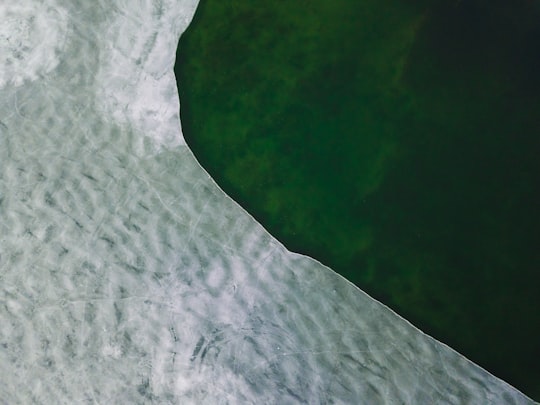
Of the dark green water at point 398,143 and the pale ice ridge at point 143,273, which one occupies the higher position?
the dark green water at point 398,143

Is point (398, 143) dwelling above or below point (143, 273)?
above

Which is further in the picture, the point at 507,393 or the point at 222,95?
the point at 222,95

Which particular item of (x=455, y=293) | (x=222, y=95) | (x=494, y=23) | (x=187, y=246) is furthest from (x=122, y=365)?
(x=494, y=23)

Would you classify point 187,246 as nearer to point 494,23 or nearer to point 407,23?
point 407,23

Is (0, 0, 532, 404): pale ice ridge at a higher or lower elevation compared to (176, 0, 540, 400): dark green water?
lower
